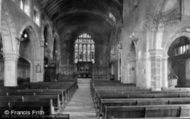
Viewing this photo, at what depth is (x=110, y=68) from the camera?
37656mm

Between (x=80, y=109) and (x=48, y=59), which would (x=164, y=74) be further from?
(x=48, y=59)

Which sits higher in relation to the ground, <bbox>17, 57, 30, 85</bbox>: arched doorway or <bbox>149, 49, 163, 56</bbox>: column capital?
<bbox>149, 49, 163, 56</bbox>: column capital

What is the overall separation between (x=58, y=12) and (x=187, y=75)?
1970 cm

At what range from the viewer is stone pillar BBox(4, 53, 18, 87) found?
14.8m

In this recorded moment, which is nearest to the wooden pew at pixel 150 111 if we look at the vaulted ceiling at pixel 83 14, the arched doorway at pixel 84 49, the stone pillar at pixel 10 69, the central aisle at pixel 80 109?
the central aisle at pixel 80 109

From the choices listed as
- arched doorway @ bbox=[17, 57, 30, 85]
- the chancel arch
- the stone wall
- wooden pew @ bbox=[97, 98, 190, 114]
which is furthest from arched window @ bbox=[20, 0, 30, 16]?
wooden pew @ bbox=[97, 98, 190, 114]

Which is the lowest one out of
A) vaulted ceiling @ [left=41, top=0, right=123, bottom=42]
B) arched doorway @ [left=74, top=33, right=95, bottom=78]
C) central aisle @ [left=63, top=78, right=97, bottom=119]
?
central aisle @ [left=63, top=78, right=97, bottom=119]

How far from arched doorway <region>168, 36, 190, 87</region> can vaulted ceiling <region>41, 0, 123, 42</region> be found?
25.8ft

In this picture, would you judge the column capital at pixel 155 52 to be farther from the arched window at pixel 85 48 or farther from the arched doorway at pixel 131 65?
the arched window at pixel 85 48

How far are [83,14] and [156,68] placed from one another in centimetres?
2237

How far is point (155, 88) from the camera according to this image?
551 inches

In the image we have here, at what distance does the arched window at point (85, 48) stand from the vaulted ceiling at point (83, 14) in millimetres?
1603

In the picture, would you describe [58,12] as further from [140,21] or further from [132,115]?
[132,115]

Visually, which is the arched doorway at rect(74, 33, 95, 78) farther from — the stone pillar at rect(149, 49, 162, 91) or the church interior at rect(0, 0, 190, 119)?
the stone pillar at rect(149, 49, 162, 91)
